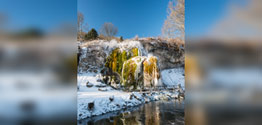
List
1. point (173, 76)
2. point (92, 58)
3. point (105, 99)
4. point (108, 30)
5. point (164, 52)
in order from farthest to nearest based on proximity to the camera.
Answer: point (108, 30) < point (164, 52) < point (173, 76) < point (92, 58) < point (105, 99)

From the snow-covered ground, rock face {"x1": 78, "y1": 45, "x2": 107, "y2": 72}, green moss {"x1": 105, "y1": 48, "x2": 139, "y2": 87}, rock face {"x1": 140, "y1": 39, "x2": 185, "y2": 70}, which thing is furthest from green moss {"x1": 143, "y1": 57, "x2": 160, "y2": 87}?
rock face {"x1": 140, "y1": 39, "x2": 185, "y2": 70}

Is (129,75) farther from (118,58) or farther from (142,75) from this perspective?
(118,58)

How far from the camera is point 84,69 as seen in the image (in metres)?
13.6

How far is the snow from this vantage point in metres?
13.9

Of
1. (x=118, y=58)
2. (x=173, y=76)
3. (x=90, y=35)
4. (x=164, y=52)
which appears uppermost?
(x=90, y=35)

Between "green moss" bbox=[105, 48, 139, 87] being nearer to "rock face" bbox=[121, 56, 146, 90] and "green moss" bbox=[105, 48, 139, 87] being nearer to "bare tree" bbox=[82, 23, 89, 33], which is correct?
"rock face" bbox=[121, 56, 146, 90]

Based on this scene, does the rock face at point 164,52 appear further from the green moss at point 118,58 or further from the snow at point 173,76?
the green moss at point 118,58

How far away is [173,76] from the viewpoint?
49.0ft

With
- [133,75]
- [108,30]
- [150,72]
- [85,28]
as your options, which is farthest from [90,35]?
[150,72]

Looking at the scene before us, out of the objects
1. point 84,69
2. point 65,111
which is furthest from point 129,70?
point 65,111

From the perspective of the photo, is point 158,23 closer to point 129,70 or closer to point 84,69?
point 129,70

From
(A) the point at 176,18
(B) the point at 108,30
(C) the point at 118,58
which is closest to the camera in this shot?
(A) the point at 176,18

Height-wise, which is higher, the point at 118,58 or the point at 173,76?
the point at 118,58

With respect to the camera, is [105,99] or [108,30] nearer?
[105,99]
